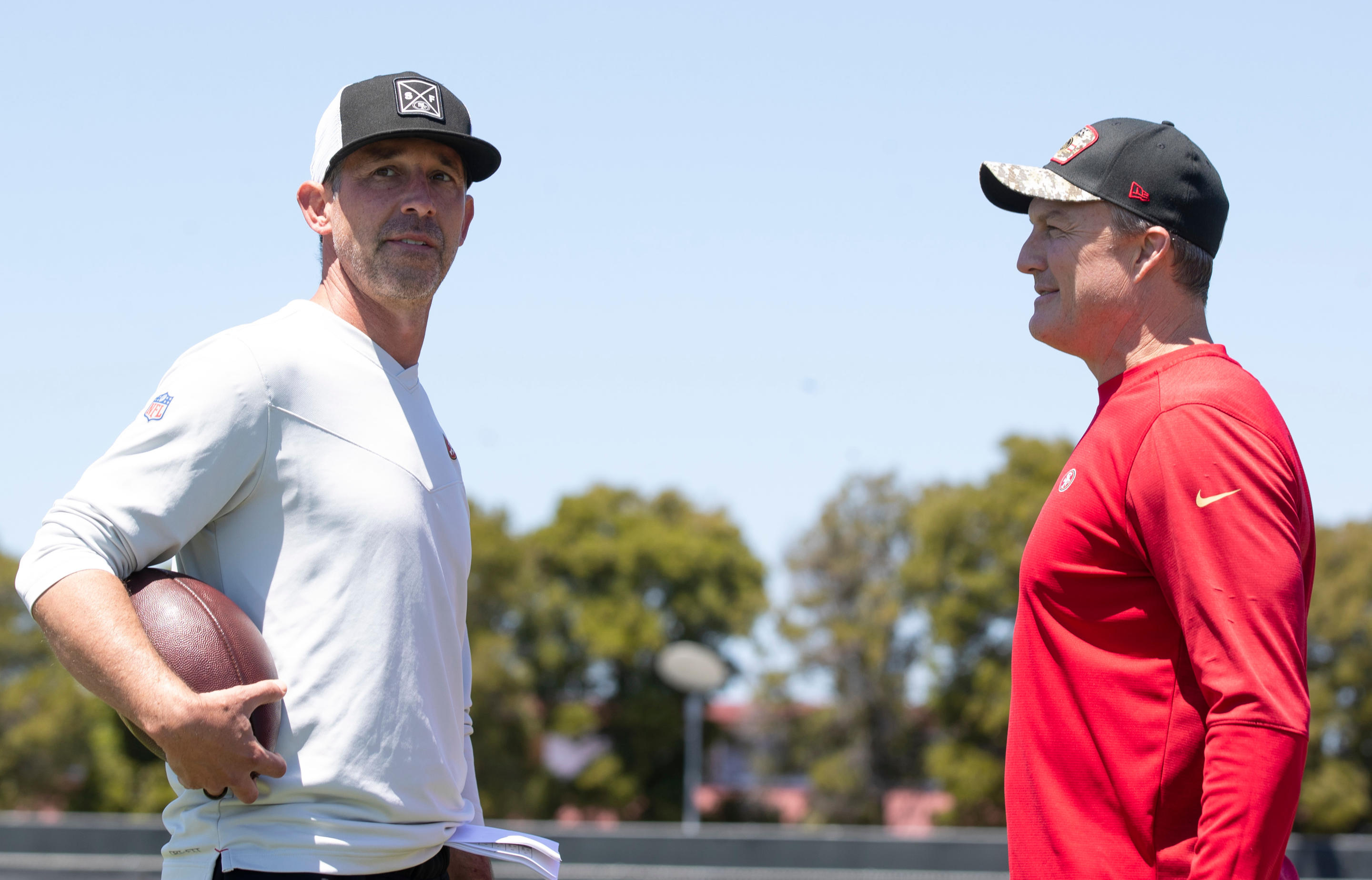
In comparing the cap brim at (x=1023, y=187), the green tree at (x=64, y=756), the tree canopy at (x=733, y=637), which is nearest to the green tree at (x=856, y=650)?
the tree canopy at (x=733, y=637)

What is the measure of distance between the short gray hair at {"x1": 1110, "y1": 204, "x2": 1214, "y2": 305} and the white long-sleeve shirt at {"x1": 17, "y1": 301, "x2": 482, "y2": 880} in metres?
1.70

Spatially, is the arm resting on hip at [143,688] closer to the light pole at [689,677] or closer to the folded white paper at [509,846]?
the folded white paper at [509,846]

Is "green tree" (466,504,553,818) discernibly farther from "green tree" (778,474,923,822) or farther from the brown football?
the brown football

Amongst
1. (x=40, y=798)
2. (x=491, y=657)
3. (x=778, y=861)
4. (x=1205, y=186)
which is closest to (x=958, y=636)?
(x=491, y=657)

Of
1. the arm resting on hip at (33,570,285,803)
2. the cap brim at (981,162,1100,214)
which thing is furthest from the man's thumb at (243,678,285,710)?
the cap brim at (981,162,1100,214)

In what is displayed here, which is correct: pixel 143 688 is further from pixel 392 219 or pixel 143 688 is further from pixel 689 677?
pixel 689 677

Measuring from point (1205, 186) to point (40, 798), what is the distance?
52.3m

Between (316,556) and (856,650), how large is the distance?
47715 millimetres

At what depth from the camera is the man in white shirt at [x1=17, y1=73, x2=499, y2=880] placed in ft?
7.85

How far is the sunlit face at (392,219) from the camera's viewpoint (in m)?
2.99

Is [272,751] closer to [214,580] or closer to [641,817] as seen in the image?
[214,580]

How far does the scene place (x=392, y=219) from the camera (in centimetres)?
300

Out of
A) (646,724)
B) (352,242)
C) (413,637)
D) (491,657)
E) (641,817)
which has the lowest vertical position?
(641,817)

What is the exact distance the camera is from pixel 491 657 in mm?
44438
